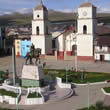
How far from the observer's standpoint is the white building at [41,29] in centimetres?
4762

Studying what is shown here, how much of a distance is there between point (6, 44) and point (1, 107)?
141 feet

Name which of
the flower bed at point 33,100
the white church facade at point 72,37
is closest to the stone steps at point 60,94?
the flower bed at point 33,100

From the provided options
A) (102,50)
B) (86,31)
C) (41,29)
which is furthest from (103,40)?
(41,29)

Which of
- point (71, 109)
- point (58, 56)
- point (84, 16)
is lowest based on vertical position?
point (71, 109)

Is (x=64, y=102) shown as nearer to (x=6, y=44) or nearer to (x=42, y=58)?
(x=42, y=58)

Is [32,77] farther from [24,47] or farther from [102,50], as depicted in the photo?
[24,47]

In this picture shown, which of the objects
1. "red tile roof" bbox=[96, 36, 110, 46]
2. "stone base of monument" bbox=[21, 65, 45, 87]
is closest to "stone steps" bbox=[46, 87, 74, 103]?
"stone base of monument" bbox=[21, 65, 45, 87]

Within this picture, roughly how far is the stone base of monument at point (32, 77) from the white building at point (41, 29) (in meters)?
25.2

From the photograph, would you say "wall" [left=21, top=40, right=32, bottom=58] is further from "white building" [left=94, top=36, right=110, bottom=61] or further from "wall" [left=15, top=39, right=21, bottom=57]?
"white building" [left=94, top=36, right=110, bottom=61]

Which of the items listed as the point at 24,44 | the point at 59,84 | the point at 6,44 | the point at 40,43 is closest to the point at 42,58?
the point at 40,43

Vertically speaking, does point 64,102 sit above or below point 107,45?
below

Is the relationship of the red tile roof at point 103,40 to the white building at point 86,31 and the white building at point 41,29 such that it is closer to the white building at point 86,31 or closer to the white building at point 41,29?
the white building at point 86,31

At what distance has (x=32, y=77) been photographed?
73.4 ft

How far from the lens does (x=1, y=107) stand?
18250 mm
